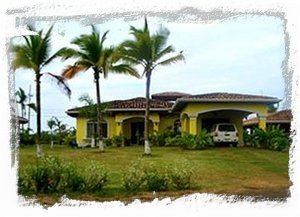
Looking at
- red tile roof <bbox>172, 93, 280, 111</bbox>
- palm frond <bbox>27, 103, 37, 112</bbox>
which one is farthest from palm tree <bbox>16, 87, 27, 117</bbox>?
red tile roof <bbox>172, 93, 280, 111</bbox>

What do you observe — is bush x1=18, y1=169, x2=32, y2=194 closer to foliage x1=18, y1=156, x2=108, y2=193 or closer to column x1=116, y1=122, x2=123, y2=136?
foliage x1=18, y1=156, x2=108, y2=193

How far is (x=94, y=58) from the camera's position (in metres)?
5.46

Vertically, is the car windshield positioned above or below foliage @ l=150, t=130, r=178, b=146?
above

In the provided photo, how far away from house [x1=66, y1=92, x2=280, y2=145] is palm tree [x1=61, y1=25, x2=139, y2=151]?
36cm

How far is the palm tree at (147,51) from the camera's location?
4.48 metres

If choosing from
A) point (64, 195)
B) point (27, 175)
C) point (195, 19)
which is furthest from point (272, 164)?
point (27, 175)

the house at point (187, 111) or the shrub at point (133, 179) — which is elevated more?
the house at point (187, 111)

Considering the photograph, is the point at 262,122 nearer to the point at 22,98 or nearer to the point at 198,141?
the point at 198,141

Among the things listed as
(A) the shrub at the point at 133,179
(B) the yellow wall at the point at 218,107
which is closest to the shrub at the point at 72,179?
(A) the shrub at the point at 133,179

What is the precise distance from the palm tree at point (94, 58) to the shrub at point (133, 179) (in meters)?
0.81

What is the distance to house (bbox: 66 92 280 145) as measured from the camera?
4.96 m

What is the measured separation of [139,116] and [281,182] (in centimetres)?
252

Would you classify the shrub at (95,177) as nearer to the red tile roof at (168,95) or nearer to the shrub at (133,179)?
the shrub at (133,179)

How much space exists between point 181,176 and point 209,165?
406 mm
